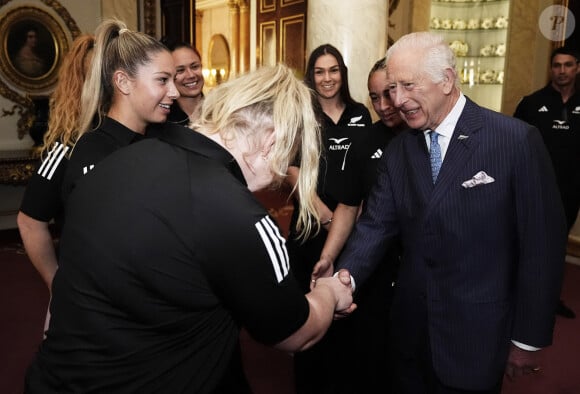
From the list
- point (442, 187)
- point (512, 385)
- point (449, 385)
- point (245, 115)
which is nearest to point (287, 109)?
point (245, 115)

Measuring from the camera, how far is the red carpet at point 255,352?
3373 mm

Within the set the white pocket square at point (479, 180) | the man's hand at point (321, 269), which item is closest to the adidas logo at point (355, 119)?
the man's hand at point (321, 269)

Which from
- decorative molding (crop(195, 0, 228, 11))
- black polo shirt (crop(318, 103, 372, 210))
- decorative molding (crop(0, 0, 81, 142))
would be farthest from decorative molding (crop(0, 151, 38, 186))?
decorative molding (crop(195, 0, 228, 11))

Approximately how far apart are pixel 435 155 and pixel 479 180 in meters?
0.21

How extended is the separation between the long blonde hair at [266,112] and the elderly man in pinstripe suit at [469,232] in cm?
64

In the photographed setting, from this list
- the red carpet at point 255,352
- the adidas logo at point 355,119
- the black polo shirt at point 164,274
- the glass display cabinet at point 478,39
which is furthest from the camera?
the glass display cabinet at point 478,39

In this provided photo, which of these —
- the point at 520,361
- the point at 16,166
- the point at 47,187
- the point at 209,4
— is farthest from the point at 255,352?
the point at 209,4

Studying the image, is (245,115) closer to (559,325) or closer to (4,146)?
(559,325)

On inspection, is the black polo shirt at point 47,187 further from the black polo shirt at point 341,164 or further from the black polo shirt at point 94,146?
the black polo shirt at point 341,164

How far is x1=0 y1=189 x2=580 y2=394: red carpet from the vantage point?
3.37 m

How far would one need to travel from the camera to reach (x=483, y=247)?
179 cm

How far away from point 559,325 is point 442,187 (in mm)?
3199

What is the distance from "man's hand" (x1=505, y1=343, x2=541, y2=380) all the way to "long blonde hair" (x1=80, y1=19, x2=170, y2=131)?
1.70 m

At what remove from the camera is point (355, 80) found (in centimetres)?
434
